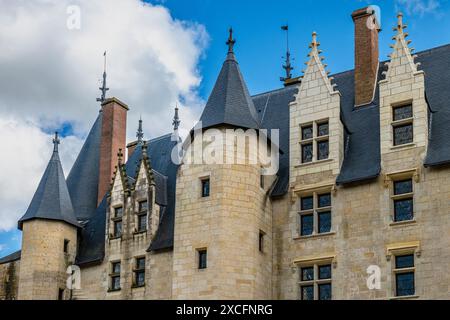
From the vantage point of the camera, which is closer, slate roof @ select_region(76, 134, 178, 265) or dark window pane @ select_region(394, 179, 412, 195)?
dark window pane @ select_region(394, 179, 412, 195)

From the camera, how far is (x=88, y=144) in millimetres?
38844

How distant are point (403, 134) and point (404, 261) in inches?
145

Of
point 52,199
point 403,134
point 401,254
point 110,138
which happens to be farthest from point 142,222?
point 401,254

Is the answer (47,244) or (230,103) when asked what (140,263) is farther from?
(230,103)

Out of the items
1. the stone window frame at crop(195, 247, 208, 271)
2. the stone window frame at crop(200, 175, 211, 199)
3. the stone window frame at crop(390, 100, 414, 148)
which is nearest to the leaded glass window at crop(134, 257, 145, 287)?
the stone window frame at crop(195, 247, 208, 271)

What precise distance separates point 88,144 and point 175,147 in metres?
4.30

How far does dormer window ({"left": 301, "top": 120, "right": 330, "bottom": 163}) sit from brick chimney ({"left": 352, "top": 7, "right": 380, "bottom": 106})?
6.24 ft

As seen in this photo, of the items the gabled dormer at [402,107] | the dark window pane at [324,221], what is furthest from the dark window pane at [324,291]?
the gabled dormer at [402,107]

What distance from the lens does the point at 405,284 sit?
91.7 ft

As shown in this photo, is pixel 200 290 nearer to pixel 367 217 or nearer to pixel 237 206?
pixel 237 206

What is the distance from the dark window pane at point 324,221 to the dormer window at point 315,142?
171 cm

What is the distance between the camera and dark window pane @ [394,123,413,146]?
2939cm

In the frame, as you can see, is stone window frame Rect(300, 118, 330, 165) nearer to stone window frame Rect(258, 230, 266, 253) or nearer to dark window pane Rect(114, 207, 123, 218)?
stone window frame Rect(258, 230, 266, 253)
